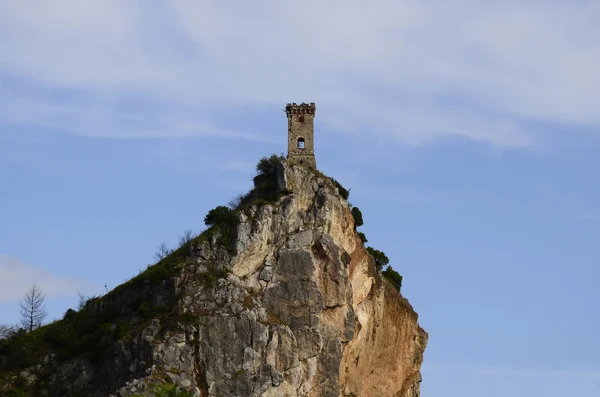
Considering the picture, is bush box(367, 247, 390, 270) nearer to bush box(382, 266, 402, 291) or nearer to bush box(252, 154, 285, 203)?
bush box(382, 266, 402, 291)

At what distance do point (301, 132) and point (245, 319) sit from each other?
70.1ft

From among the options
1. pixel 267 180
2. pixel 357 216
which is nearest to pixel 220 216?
pixel 267 180

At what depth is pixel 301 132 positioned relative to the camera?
123 meters

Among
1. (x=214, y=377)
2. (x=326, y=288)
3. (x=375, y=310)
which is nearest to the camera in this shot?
(x=214, y=377)

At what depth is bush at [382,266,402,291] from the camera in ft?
417

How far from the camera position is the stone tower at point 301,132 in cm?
12150

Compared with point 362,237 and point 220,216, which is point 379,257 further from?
point 220,216

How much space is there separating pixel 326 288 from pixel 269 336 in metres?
7.08

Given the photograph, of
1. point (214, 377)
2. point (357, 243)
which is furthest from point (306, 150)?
point (214, 377)

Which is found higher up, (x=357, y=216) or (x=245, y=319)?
(x=357, y=216)

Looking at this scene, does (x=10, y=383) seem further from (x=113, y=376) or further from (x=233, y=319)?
(x=233, y=319)

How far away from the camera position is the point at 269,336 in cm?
10644

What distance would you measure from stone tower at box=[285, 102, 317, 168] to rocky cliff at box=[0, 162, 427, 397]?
4.78 meters

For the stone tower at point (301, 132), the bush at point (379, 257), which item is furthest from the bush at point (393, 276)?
the stone tower at point (301, 132)
